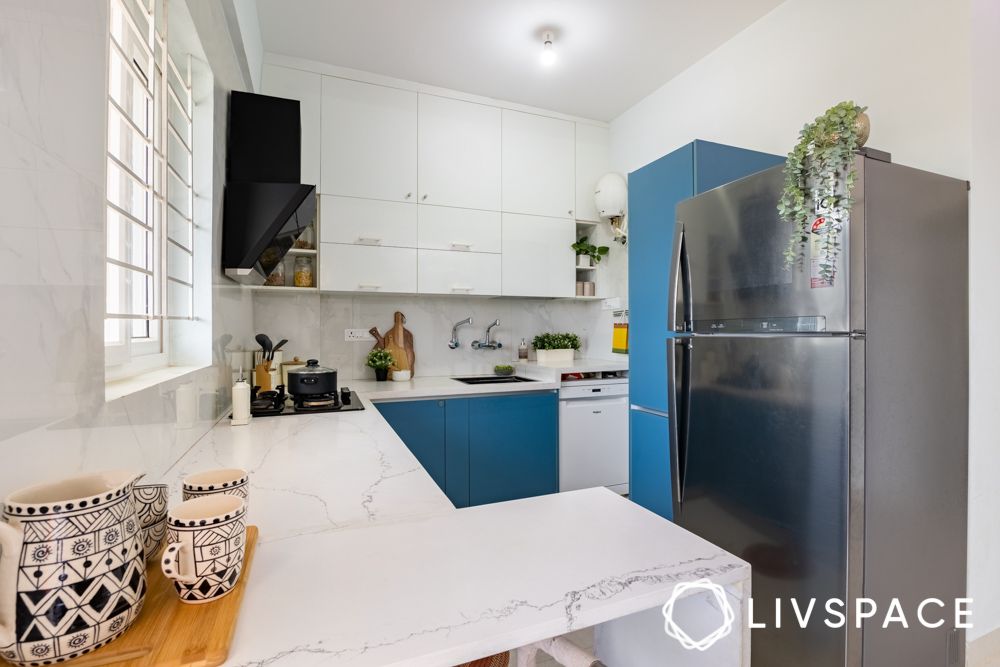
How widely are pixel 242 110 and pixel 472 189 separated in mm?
1604

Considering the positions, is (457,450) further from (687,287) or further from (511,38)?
(511,38)

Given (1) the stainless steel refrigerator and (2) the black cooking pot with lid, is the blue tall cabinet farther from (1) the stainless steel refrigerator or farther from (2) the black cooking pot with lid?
(2) the black cooking pot with lid

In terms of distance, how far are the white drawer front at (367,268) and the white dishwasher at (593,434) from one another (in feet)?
4.17

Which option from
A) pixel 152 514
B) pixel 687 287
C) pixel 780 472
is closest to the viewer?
pixel 152 514

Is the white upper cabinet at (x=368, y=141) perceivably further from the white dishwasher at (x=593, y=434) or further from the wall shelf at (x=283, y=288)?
the white dishwasher at (x=593, y=434)

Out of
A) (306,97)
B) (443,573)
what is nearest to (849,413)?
(443,573)

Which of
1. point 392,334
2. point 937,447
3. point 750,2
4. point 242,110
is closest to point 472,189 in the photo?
point 392,334

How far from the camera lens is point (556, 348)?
355cm

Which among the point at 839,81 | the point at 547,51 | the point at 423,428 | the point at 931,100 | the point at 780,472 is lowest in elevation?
the point at 423,428

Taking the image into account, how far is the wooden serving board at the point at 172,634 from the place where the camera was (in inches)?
17.6

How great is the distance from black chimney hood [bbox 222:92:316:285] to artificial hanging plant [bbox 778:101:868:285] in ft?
5.17

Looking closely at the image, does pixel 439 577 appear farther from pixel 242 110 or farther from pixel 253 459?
pixel 242 110

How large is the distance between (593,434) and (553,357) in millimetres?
639

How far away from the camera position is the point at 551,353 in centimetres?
352
